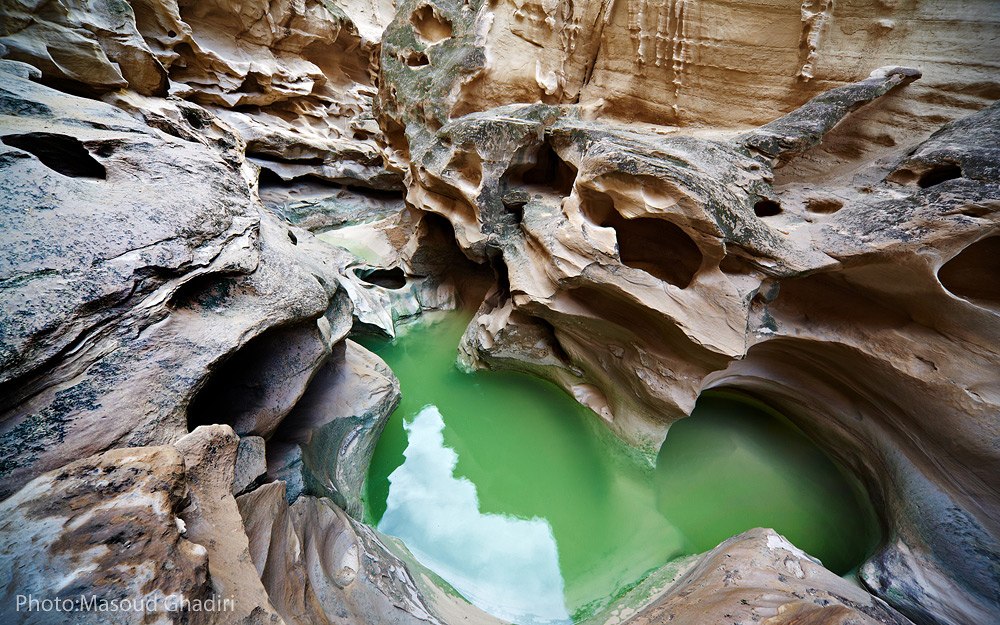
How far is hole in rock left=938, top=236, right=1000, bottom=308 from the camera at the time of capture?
8.54ft

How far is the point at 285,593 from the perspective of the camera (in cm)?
181

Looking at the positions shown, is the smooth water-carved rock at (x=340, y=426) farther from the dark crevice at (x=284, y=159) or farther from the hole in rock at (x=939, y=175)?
the dark crevice at (x=284, y=159)

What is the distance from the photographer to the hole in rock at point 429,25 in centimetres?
591

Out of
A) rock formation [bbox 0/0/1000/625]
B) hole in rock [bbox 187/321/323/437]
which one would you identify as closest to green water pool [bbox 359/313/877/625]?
rock formation [bbox 0/0/1000/625]

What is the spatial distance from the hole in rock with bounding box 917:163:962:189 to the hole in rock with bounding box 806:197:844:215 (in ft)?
1.52

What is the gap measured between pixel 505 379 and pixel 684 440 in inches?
88.6

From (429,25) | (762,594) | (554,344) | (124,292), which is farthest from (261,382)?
(429,25)

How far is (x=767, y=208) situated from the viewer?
3.38m

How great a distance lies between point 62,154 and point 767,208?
5.83 metres

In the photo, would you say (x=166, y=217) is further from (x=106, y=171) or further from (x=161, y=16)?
(x=161, y=16)

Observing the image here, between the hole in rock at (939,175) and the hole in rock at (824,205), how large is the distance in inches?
18.3

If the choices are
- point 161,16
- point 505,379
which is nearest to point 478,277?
point 505,379

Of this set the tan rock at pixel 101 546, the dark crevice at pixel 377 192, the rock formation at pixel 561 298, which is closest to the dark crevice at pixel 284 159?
the dark crevice at pixel 377 192

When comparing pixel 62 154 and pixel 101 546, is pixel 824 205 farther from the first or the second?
pixel 62 154
